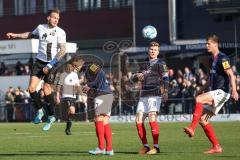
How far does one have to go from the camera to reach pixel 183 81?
36750 mm

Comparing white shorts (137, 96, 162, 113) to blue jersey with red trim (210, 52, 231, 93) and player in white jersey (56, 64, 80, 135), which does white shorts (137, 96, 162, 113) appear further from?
player in white jersey (56, 64, 80, 135)

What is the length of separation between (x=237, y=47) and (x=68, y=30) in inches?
944

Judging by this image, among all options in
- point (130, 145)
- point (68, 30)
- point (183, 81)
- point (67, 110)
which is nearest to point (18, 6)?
point (68, 30)

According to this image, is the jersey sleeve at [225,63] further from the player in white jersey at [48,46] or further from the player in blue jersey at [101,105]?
the player in white jersey at [48,46]

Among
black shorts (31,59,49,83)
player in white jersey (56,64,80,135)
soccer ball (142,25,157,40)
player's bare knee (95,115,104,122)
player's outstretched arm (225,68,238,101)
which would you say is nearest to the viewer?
player's outstretched arm (225,68,238,101)

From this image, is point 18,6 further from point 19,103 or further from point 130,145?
point 130,145

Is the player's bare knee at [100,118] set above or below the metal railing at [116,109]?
above

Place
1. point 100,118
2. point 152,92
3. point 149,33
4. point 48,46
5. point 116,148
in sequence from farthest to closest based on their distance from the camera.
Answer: point 149,33, point 48,46, point 116,148, point 152,92, point 100,118

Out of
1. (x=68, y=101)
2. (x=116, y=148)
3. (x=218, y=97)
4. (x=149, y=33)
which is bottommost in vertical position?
(x=116, y=148)

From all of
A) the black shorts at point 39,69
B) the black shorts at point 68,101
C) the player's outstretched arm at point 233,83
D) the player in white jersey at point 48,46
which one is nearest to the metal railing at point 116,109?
the black shorts at point 68,101

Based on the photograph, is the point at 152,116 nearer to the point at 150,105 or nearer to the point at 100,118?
the point at 150,105

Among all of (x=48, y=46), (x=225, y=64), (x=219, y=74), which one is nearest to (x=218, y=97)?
(x=219, y=74)

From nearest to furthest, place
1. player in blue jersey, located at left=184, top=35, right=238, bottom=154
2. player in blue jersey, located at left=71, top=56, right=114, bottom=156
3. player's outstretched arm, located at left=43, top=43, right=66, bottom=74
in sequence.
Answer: player in blue jersey, located at left=184, top=35, right=238, bottom=154 < player in blue jersey, located at left=71, top=56, right=114, bottom=156 < player's outstretched arm, located at left=43, top=43, right=66, bottom=74

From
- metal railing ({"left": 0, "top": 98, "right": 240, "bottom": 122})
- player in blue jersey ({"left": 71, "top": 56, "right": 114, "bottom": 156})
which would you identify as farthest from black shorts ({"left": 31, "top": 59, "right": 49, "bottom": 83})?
metal railing ({"left": 0, "top": 98, "right": 240, "bottom": 122})
